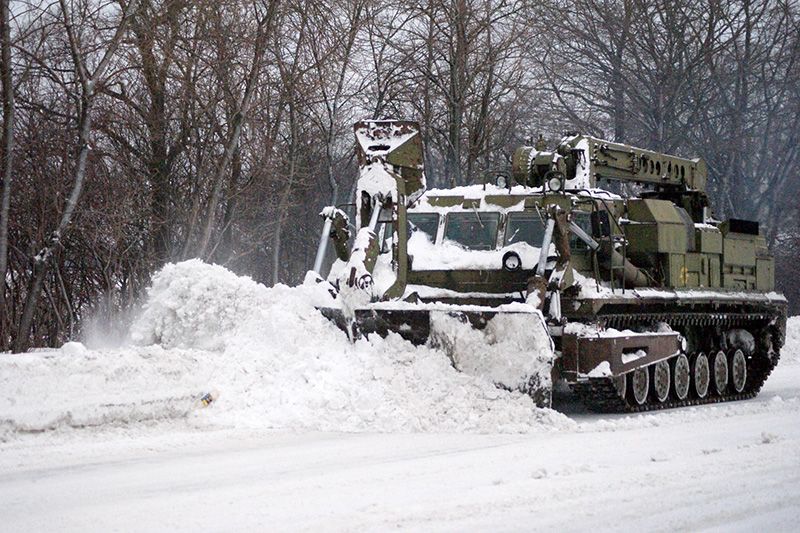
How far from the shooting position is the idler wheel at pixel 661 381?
1321 centimetres

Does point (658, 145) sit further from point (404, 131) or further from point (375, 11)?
point (404, 131)

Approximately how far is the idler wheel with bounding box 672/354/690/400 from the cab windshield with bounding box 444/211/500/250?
126 inches

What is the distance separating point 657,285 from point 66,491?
883 cm

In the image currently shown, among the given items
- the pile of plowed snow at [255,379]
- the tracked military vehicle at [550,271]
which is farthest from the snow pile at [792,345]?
the pile of plowed snow at [255,379]

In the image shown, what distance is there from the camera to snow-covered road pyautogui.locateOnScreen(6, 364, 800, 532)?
235 inches

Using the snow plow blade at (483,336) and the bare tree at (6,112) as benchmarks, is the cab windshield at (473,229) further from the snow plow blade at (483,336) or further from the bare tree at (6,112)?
the bare tree at (6,112)

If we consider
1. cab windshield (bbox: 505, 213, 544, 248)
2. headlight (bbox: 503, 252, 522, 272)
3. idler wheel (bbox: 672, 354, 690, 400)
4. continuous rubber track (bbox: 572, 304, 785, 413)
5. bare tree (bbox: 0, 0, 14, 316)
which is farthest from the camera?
idler wheel (bbox: 672, 354, 690, 400)

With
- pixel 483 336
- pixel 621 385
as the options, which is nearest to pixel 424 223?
pixel 483 336

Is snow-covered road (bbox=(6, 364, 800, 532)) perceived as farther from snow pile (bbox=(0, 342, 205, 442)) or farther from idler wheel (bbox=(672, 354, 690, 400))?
idler wheel (bbox=(672, 354, 690, 400))

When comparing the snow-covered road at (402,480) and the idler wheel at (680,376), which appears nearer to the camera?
the snow-covered road at (402,480)

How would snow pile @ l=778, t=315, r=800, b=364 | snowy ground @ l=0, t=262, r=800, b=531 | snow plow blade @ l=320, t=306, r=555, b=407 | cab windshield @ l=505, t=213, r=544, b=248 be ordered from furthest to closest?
1. snow pile @ l=778, t=315, r=800, b=364
2. cab windshield @ l=505, t=213, r=544, b=248
3. snow plow blade @ l=320, t=306, r=555, b=407
4. snowy ground @ l=0, t=262, r=800, b=531

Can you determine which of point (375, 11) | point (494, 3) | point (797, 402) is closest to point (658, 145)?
point (494, 3)

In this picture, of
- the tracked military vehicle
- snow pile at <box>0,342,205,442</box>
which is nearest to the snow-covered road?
snow pile at <box>0,342,205,442</box>

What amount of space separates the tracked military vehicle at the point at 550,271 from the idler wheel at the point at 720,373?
35 mm
